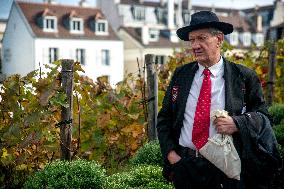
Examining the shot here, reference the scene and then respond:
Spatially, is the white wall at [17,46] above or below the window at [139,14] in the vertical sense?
below

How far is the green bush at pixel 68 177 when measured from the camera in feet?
15.5

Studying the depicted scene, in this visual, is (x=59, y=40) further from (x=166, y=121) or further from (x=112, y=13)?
(x=166, y=121)

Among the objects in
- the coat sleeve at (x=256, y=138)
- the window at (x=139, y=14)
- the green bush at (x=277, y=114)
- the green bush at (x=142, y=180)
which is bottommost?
the green bush at (x=142, y=180)

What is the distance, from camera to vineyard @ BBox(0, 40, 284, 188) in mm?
5113

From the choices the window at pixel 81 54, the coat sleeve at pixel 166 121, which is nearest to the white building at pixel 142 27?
the window at pixel 81 54

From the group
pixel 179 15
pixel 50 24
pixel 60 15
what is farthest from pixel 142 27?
pixel 179 15

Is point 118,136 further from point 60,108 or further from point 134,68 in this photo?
point 134,68

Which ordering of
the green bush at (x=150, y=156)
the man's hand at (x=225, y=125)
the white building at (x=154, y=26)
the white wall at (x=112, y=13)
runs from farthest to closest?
the white wall at (x=112, y=13) → the white building at (x=154, y=26) → the green bush at (x=150, y=156) → the man's hand at (x=225, y=125)

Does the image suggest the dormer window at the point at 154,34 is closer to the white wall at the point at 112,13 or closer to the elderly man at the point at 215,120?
the white wall at the point at 112,13

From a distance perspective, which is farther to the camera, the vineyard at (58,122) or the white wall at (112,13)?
the white wall at (112,13)

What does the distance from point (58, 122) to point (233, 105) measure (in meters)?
2.46

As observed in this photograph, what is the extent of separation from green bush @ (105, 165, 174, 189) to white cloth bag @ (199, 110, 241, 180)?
171 cm

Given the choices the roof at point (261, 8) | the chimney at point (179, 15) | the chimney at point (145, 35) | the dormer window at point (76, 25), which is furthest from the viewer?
the roof at point (261, 8)

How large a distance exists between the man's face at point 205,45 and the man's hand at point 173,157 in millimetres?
669
